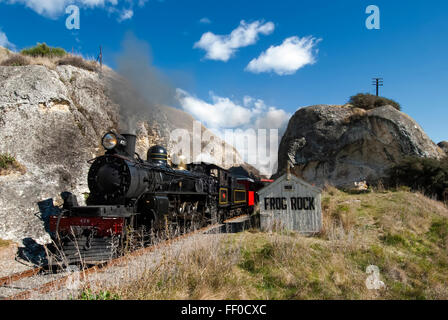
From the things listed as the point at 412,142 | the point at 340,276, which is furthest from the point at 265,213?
the point at 412,142

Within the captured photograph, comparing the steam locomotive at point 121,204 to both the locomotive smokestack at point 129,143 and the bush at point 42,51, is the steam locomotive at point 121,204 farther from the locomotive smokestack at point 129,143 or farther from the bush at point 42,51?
the bush at point 42,51

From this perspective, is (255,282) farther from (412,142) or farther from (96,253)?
(412,142)

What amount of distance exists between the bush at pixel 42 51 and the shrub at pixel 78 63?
1.70 metres

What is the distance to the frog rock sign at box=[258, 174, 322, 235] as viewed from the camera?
8984mm

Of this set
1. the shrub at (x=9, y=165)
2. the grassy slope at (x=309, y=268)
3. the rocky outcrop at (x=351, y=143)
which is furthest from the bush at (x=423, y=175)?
the shrub at (x=9, y=165)

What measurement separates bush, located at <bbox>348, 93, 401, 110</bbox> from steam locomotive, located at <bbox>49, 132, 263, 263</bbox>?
21.3 m

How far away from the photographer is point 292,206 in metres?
9.30

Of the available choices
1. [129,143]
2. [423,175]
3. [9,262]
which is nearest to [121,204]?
[129,143]

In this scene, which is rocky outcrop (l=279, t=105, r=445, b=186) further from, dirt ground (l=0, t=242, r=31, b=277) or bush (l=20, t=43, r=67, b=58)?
dirt ground (l=0, t=242, r=31, b=277)

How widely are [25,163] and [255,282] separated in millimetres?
11451

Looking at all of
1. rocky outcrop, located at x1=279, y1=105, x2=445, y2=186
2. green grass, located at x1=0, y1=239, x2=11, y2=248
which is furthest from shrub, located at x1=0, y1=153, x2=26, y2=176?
rocky outcrop, located at x1=279, y1=105, x2=445, y2=186

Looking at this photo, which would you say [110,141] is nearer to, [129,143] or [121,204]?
[129,143]

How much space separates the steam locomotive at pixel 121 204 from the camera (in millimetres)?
6707

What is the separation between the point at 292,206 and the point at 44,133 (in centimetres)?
1205
